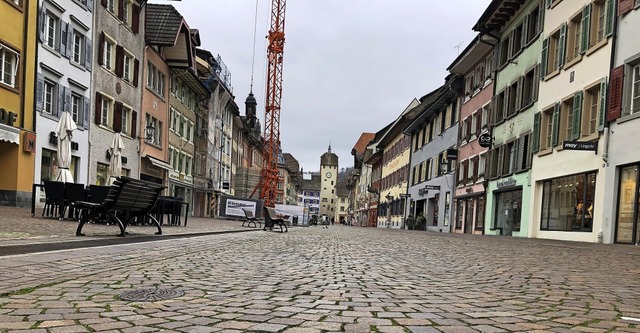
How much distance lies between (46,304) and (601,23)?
1933 centimetres

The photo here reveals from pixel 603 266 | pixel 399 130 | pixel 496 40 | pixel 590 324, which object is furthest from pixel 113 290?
pixel 399 130

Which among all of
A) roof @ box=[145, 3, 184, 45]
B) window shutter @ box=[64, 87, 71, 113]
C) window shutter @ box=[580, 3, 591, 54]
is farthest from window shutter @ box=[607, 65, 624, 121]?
roof @ box=[145, 3, 184, 45]

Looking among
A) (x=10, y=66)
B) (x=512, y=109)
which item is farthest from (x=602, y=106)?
(x=10, y=66)

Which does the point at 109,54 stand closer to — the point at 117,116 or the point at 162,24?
the point at 117,116

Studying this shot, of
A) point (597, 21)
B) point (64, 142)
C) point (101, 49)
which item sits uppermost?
point (597, 21)

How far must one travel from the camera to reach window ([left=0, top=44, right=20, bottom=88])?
18.6 meters

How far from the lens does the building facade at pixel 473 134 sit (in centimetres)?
2917

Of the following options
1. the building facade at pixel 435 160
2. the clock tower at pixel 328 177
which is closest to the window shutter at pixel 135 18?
the building facade at pixel 435 160

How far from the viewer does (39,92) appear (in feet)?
66.7

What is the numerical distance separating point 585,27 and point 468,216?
14.6 metres

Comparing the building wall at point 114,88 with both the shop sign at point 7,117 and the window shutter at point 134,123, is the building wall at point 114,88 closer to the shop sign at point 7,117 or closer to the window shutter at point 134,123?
the window shutter at point 134,123

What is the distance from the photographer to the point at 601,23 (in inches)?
711

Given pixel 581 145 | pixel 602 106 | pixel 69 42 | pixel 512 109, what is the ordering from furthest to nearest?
pixel 512 109 < pixel 69 42 < pixel 602 106 < pixel 581 145

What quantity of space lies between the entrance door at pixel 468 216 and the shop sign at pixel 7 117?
2297cm
